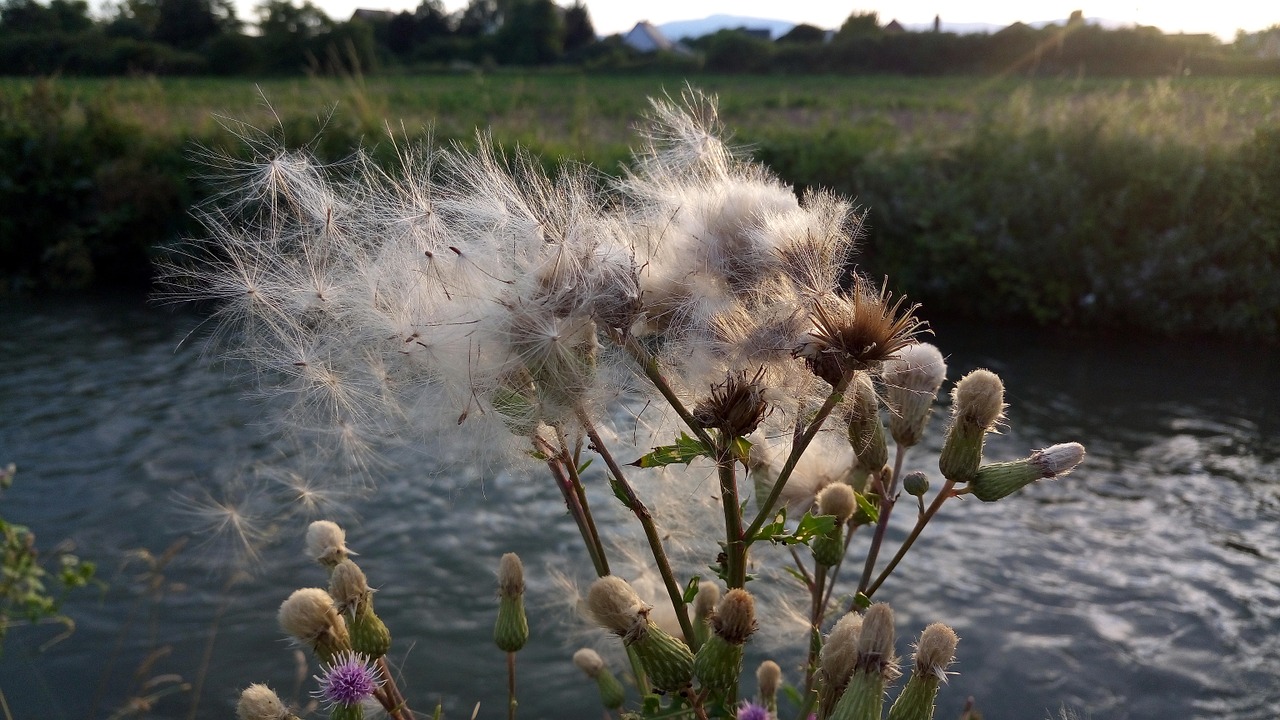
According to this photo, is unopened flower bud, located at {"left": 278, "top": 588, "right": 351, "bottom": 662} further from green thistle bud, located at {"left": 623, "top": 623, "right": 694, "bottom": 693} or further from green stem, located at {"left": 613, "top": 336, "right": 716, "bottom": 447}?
green stem, located at {"left": 613, "top": 336, "right": 716, "bottom": 447}

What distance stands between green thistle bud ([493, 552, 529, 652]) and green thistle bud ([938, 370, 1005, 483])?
0.76 m

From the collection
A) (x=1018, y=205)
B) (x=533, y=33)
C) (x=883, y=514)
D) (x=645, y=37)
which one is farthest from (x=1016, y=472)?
(x=645, y=37)

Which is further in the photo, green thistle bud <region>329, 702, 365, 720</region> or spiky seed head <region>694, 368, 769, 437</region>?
green thistle bud <region>329, 702, 365, 720</region>

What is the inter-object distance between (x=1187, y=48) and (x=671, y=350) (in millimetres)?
36921

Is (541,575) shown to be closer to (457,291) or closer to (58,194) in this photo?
(457,291)

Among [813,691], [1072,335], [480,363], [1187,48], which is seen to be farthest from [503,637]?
[1187,48]

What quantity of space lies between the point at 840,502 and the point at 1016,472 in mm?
246

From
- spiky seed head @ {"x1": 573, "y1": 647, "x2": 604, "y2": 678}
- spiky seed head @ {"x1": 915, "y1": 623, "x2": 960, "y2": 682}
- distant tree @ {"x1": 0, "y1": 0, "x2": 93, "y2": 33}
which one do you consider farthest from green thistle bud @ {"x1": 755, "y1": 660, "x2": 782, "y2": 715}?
distant tree @ {"x1": 0, "y1": 0, "x2": 93, "y2": 33}

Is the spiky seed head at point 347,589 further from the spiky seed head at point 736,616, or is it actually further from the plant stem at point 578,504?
the spiky seed head at point 736,616

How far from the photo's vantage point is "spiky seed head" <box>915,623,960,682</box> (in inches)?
42.6

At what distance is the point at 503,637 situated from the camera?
154 cm

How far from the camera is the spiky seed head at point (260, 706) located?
1.21m

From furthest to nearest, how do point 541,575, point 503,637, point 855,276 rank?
1. point 541,575
2. point 503,637
3. point 855,276

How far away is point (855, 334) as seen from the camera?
992 millimetres
